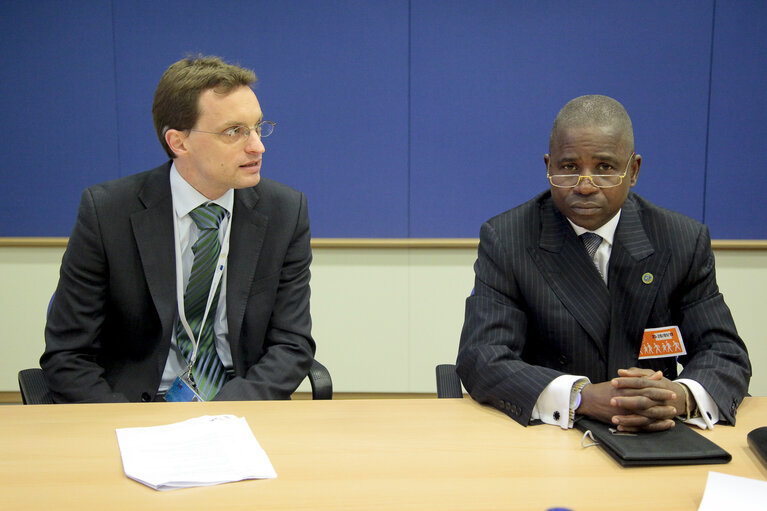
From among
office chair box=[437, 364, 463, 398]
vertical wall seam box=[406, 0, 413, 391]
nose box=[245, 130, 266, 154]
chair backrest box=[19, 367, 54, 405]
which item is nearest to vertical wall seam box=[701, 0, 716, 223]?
vertical wall seam box=[406, 0, 413, 391]

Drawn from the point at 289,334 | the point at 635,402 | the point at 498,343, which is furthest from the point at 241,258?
the point at 635,402

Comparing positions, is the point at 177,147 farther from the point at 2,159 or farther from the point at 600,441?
the point at 2,159

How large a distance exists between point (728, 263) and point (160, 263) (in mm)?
2933

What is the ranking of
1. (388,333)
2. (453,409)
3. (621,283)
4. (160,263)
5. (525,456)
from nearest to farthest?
1. (525,456)
2. (453,409)
3. (621,283)
4. (160,263)
5. (388,333)

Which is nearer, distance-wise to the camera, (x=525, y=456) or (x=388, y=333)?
(x=525, y=456)

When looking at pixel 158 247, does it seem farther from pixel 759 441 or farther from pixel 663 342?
pixel 759 441

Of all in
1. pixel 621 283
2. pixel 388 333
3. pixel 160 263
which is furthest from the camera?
pixel 388 333

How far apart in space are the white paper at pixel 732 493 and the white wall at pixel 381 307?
248cm

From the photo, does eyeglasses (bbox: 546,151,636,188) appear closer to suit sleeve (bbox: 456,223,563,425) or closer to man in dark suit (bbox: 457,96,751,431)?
man in dark suit (bbox: 457,96,751,431)

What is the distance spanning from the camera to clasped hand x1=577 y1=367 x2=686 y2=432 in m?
1.50

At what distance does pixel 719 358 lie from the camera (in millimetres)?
1783

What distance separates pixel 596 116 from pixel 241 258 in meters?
1.12

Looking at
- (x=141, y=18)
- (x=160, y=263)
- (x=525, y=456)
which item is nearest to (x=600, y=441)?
(x=525, y=456)

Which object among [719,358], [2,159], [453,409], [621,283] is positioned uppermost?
[2,159]
